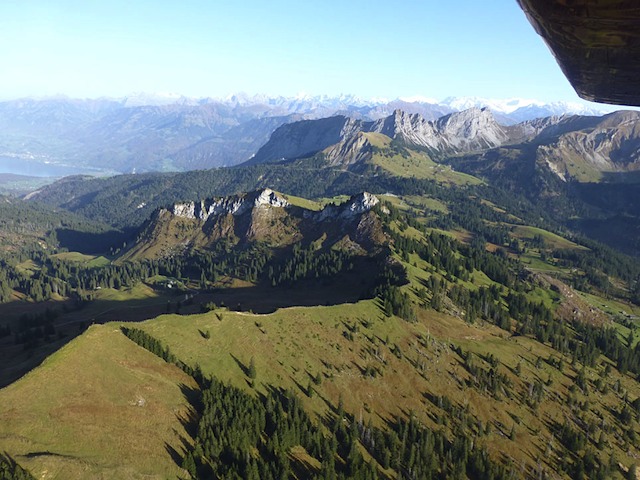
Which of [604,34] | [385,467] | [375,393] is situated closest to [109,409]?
[385,467]

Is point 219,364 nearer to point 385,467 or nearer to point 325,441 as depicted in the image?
point 325,441

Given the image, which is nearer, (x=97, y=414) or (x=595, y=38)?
(x=595, y=38)

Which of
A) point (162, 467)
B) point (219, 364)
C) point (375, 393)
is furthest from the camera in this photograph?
point (375, 393)

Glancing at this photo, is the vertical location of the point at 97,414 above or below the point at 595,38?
below

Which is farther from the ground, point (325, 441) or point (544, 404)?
point (325, 441)

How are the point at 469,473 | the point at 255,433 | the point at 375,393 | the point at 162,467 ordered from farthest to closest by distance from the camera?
the point at 375,393
the point at 469,473
the point at 255,433
the point at 162,467

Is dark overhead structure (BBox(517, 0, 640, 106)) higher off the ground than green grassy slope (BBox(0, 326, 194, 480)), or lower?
higher

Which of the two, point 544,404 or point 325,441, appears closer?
point 325,441

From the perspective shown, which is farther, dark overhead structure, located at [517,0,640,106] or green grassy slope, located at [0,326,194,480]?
green grassy slope, located at [0,326,194,480]
